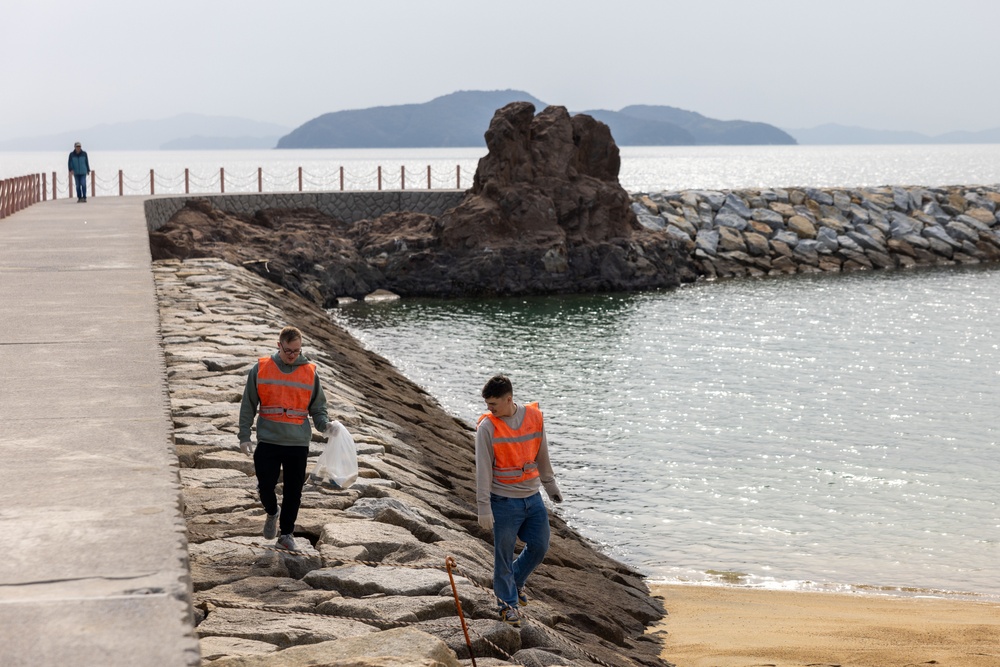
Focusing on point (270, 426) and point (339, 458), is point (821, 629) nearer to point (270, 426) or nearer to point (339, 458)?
point (339, 458)

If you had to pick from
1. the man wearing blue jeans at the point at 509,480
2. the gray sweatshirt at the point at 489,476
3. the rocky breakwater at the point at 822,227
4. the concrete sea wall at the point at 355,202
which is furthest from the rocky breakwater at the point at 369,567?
the rocky breakwater at the point at 822,227

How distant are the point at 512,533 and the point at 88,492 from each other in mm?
2635

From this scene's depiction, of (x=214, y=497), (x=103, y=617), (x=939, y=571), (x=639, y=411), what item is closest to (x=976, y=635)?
(x=939, y=571)

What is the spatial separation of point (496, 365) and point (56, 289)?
11.0 metres

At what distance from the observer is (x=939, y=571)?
466 inches

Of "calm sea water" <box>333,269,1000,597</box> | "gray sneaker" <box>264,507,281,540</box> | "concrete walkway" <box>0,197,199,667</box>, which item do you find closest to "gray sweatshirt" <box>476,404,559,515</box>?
"gray sneaker" <box>264,507,281,540</box>

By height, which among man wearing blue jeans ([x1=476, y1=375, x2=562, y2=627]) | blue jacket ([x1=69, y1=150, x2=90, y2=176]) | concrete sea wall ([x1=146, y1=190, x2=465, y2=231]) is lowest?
man wearing blue jeans ([x1=476, y1=375, x2=562, y2=627])

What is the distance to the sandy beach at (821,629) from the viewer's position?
848cm

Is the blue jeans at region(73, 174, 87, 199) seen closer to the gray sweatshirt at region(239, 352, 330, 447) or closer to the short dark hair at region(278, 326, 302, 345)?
the gray sweatshirt at region(239, 352, 330, 447)

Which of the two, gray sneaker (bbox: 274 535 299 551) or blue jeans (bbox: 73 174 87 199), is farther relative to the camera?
blue jeans (bbox: 73 174 87 199)

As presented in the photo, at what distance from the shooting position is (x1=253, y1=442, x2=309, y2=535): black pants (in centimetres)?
721

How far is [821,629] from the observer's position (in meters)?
9.23

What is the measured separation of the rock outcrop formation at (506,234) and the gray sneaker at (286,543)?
88.1 feet

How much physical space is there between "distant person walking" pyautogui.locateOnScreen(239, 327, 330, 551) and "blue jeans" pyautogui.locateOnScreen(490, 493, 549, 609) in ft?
4.27
